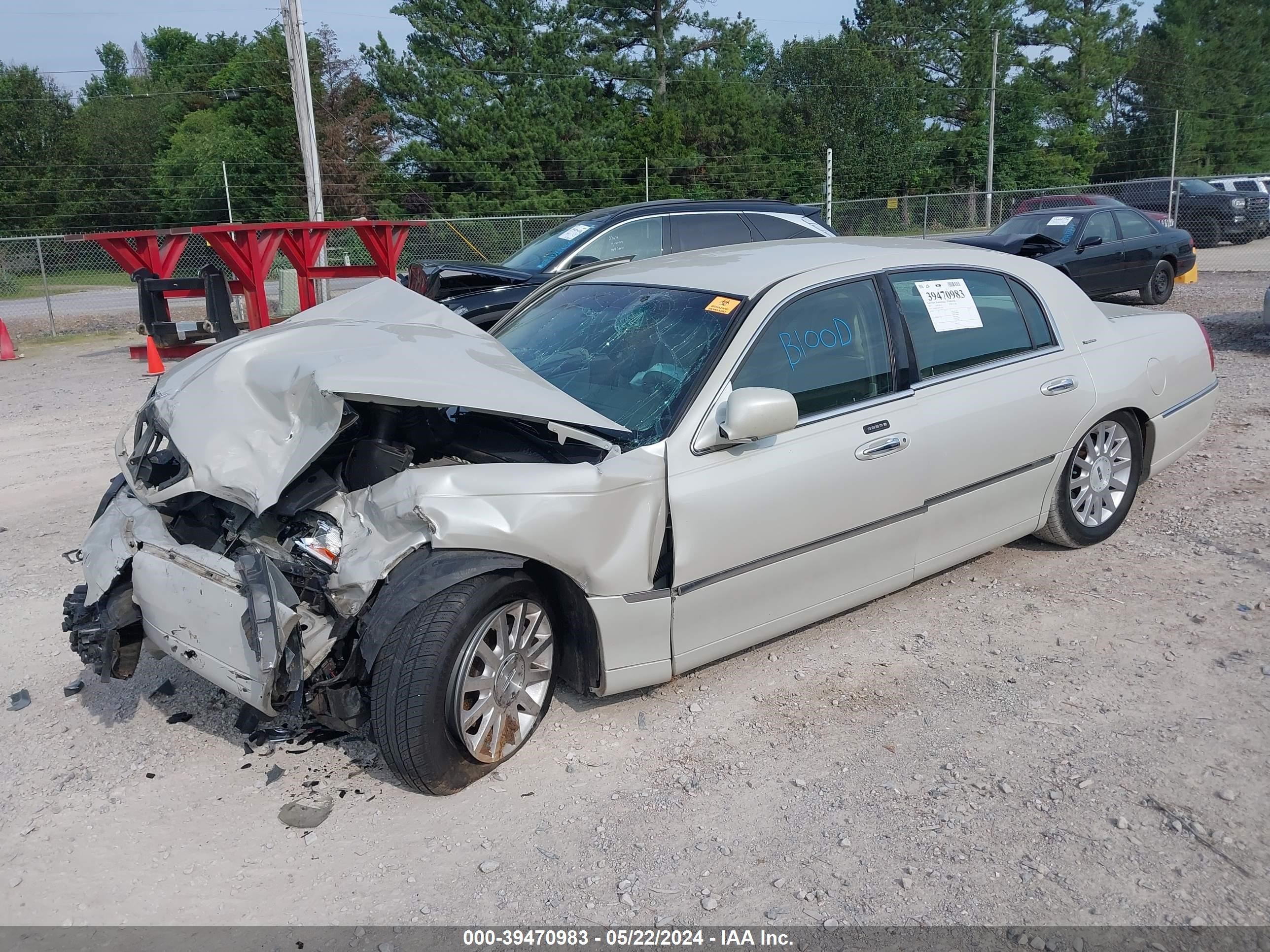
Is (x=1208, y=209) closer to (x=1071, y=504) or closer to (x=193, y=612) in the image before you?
(x=1071, y=504)

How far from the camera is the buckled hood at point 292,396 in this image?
3.26 meters

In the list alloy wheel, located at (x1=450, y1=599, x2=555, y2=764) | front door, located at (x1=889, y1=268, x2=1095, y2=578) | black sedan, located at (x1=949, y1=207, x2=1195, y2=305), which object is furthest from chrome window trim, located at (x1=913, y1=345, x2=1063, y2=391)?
black sedan, located at (x1=949, y1=207, x2=1195, y2=305)

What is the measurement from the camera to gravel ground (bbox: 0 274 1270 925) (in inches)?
113

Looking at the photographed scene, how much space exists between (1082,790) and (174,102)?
54.1 meters

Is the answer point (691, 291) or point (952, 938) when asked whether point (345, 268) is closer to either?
point (691, 291)

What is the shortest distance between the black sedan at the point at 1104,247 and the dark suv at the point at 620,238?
4.25 m

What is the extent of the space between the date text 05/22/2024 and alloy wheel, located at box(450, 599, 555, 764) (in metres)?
0.70

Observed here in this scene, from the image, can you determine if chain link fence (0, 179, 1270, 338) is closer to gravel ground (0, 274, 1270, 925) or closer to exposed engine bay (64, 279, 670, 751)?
exposed engine bay (64, 279, 670, 751)

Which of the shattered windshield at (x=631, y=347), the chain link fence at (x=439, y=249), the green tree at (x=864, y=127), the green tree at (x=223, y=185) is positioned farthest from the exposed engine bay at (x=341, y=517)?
the green tree at (x=864, y=127)

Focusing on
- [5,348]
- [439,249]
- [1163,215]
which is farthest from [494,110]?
[5,348]

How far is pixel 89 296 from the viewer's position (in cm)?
2386

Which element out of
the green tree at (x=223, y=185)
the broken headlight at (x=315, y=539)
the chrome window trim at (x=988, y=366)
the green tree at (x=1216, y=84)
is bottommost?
the broken headlight at (x=315, y=539)

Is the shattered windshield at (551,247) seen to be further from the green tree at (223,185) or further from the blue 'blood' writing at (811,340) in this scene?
the green tree at (223,185)

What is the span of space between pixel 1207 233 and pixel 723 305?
25615 mm
